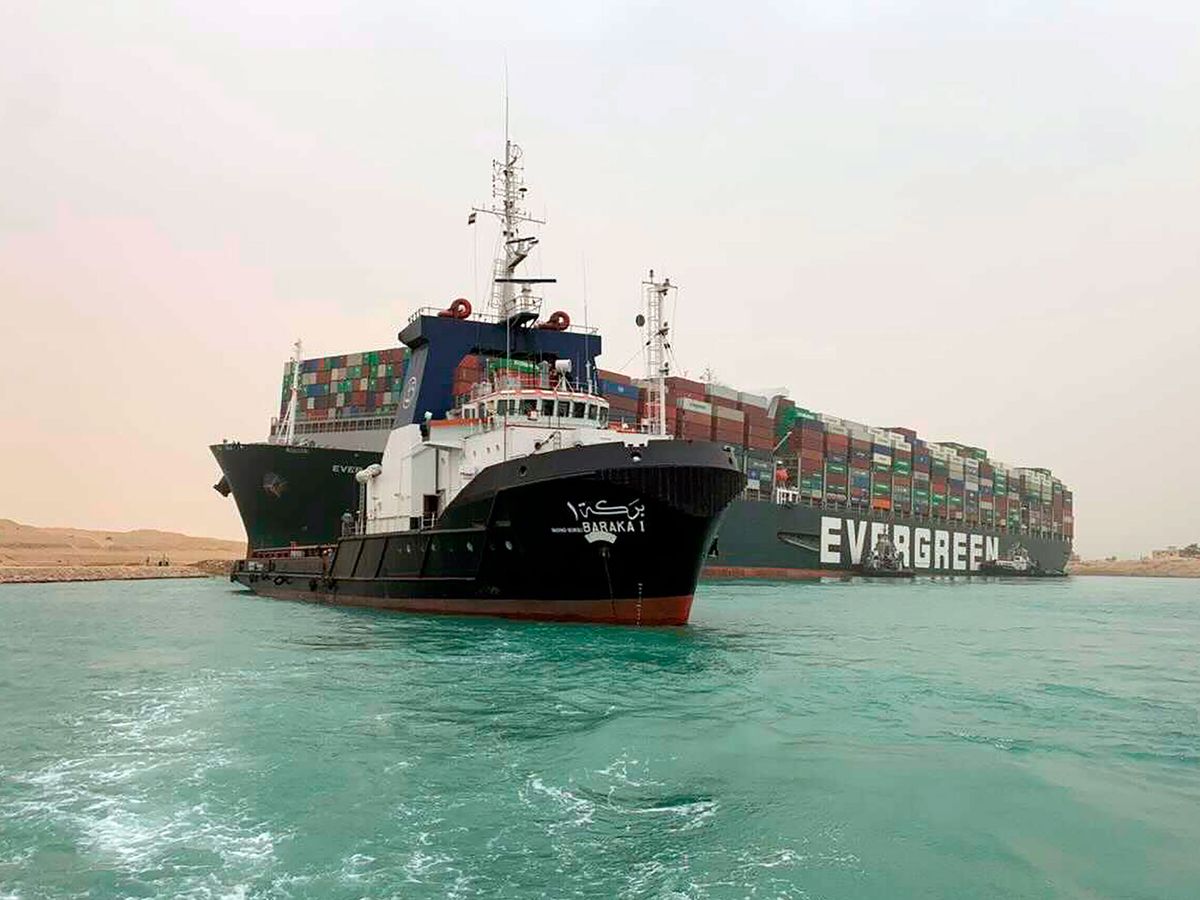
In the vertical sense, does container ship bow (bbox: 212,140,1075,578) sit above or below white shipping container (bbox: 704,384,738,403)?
below

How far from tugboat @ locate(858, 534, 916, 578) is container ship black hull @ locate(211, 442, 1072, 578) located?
25.1 inches

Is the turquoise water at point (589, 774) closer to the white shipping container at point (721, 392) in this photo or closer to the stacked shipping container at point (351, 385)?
the stacked shipping container at point (351, 385)

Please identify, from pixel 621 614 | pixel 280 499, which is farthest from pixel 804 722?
pixel 280 499

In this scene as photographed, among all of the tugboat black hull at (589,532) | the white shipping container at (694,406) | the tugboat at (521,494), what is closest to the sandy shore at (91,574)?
the tugboat at (521,494)

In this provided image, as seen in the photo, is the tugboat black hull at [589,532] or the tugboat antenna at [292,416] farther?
the tugboat antenna at [292,416]

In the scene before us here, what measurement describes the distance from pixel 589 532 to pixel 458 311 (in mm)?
10976

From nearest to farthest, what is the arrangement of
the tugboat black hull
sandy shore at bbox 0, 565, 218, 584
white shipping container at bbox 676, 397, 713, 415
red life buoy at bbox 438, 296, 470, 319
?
the tugboat black hull → red life buoy at bbox 438, 296, 470, 319 → sandy shore at bbox 0, 565, 218, 584 → white shipping container at bbox 676, 397, 713, 415

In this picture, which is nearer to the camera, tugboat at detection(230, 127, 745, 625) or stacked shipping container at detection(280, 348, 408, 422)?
tugboat at detection(230, 127, 745, 625)

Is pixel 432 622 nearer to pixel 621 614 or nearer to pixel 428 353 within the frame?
pixel 621 614

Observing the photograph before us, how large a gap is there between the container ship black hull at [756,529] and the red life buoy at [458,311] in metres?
11.0

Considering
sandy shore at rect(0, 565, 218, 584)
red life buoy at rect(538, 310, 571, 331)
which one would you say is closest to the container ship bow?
red life buoy at rect(538, 310, 571, 331)

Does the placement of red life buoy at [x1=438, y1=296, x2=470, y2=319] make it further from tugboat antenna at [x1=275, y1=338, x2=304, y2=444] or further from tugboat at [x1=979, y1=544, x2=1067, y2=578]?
tugboat at [x1=979, y1=544, x2=1067, y2=578]

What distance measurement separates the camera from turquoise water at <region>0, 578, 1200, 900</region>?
575 cm

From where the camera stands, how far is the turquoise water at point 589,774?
575 cm
